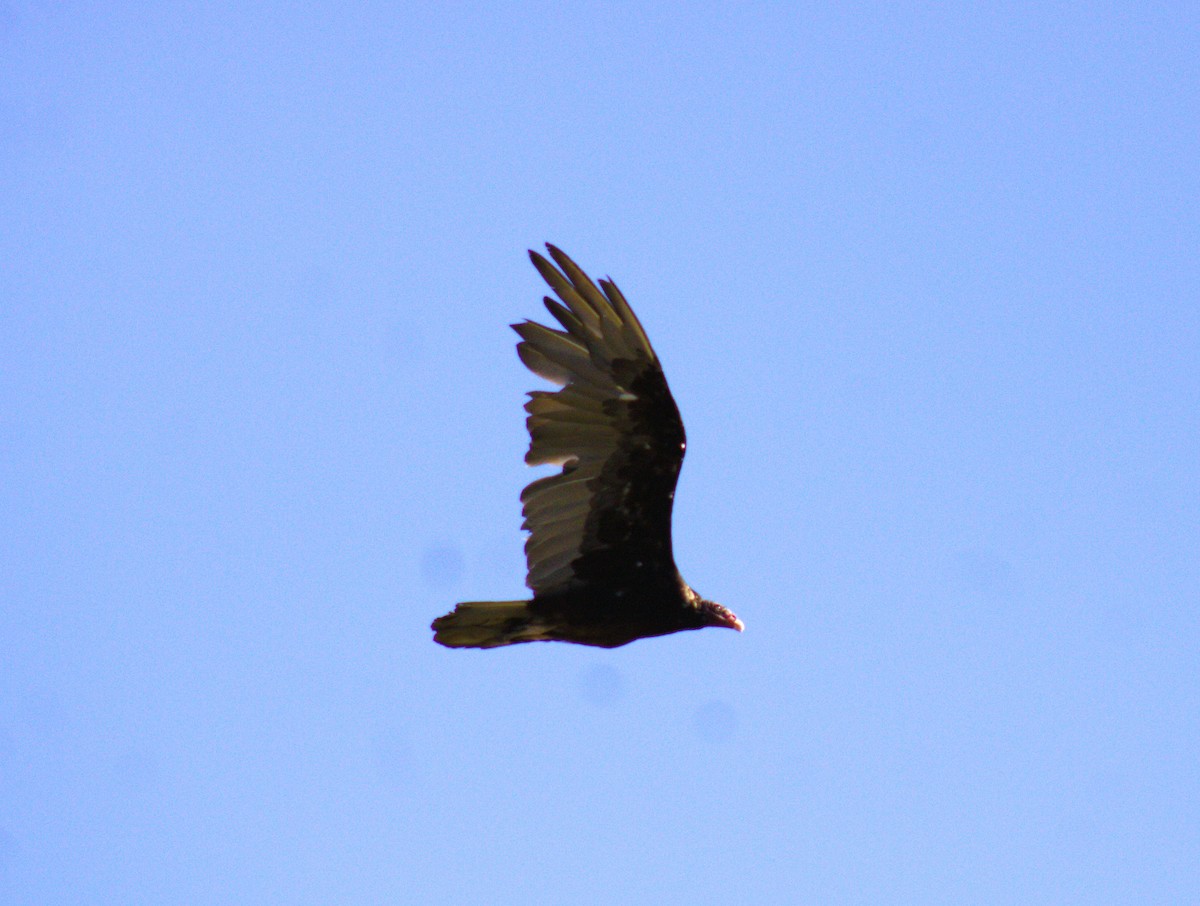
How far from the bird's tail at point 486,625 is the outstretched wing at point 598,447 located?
238 mm

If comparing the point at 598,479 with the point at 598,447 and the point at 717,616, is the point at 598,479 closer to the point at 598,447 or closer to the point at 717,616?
the point at 598,447

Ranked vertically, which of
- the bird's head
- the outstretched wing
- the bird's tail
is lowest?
the bird's tail

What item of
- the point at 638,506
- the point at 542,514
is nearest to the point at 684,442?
the point at 638,506

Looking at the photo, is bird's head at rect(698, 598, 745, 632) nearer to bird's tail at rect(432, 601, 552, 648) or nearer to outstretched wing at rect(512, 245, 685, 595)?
outstretched wing at rect(512, 245, 685, 595)

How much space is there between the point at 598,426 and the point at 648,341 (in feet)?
1.92

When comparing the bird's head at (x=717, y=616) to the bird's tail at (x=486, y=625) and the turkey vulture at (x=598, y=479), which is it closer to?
the turkey vulture at (x=598, y=479)

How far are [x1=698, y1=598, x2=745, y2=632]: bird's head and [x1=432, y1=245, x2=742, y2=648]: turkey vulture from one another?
0.64 feet

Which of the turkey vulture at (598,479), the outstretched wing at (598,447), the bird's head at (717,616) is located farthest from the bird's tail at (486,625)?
the bird's head at (717,616)

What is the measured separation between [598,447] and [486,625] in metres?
1.24

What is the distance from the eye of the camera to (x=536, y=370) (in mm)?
7262

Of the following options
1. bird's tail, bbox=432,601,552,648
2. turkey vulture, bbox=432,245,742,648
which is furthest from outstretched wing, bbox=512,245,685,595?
bird's tail, bbox=432,601,552,648

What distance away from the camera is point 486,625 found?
23.2 ft

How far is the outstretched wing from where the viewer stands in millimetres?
7230

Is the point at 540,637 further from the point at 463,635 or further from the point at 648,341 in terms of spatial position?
the point at 648,341
